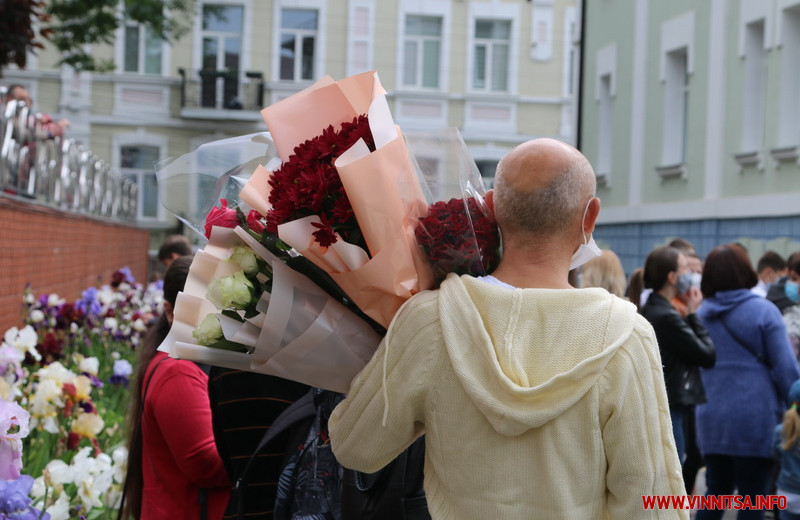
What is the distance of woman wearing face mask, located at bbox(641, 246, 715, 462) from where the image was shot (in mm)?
6426

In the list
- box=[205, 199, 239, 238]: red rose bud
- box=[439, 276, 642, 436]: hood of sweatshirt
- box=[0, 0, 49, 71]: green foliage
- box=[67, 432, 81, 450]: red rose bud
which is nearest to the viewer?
box=[439, 276, 642, 436]: hood of sweatshirt

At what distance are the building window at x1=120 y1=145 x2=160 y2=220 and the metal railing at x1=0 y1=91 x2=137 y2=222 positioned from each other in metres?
13.9

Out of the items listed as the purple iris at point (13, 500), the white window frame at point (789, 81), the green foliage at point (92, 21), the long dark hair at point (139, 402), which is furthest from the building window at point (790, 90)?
the purple iris at point (13, 500)

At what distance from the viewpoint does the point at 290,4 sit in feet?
91.7

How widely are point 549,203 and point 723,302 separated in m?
4.29

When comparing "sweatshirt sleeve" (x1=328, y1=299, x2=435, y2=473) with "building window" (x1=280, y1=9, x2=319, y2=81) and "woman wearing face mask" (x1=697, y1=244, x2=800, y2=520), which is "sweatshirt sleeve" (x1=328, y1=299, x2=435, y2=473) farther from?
"building window" (x1=280, y1=9, x2=319, y2=81)

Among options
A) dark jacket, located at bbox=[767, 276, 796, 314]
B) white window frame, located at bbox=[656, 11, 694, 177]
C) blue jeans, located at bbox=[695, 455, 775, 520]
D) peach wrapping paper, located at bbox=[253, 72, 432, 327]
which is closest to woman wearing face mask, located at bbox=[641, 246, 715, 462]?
blue jeans, located at bbox=[695, 455, 775, 520]

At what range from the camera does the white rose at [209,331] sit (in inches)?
96.4

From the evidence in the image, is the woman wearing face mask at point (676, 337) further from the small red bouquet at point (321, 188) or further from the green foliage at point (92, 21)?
the green foliage at point (92, 21)

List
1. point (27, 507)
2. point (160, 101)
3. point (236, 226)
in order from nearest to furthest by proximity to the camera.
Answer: point (27, 507)
point (236, 226)
point (160, 101)

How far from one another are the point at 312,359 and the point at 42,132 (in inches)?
243

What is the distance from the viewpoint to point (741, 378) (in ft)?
20.7

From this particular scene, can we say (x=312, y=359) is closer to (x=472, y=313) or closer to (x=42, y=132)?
(x=472, y=313)

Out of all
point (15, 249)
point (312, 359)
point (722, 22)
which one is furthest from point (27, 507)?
point (722, 22)
